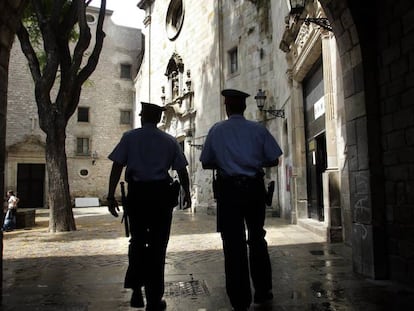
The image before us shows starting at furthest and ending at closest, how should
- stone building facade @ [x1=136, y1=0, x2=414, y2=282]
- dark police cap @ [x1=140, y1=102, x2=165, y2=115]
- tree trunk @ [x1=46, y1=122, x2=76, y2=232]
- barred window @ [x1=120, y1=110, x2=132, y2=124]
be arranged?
1. barred window @ [x1=120, y1=110, x2=132, y2=124]
2. tree trunk @ [x1=46, y1=122, x2=76, y2=232]
3. stone building facade @ [x1=136, y1=0, x2=414, y2=282]
4. dark police cap @ [x1=140, y1=102, x2=165, y2=115]

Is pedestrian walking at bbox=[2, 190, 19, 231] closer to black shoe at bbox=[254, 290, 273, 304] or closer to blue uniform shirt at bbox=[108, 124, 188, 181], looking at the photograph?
blue uniform shirt at bbox=[108, 124, 188, 181]

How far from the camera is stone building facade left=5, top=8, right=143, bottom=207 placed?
94.4ft

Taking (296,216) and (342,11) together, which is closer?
(342,11)

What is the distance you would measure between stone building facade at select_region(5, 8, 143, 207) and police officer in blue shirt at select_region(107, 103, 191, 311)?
26.8 m

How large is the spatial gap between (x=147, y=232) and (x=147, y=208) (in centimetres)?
22

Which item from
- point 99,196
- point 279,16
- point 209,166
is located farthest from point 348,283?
point 99,196

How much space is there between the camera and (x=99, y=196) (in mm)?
30734

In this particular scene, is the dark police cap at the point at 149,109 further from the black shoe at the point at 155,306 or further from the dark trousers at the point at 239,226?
the black shoe at the point at 155,306

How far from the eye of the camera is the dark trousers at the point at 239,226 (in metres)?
3.41

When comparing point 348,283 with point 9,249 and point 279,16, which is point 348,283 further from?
point 279,16

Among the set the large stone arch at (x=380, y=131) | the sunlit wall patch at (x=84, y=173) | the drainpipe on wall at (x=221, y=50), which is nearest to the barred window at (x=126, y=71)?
the sunlit wall patch at (x=84, y=173)

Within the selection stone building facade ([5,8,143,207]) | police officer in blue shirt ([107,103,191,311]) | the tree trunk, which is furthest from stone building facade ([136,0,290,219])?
police officer in blue shirt ([107,103,191,311])

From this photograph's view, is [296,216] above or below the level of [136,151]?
below

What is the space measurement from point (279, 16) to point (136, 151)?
11853 millimetres
